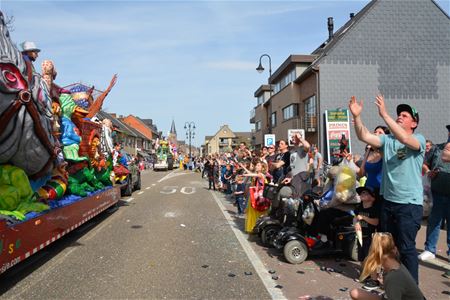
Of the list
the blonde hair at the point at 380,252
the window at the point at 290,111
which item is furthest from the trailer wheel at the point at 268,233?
the window at the point at 290,111

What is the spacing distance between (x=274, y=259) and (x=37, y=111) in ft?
13.8

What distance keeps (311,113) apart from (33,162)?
77.1ft

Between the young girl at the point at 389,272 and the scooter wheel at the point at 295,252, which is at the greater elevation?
the young girl at the point at 389,272

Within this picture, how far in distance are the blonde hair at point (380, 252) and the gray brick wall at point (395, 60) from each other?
22.8 metres

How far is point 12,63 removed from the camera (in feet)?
16.9

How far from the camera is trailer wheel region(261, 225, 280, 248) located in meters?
7.13

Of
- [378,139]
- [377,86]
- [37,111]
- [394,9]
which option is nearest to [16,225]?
[37,111]

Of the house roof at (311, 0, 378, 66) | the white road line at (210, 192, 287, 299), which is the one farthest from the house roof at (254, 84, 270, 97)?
the white road line at (210, 192, 287, 299)

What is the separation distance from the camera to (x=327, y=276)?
5422 mm

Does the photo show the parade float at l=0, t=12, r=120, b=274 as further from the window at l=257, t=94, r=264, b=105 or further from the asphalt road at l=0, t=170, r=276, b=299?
the window at l=257, t=94, r=264, b=105

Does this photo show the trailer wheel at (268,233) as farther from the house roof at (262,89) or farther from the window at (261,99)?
the window at (261,99)

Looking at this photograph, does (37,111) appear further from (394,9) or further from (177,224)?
(394,9)

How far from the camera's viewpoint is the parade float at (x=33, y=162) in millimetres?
5020

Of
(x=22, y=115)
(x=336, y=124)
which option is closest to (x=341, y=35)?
(x=336, y=124)
